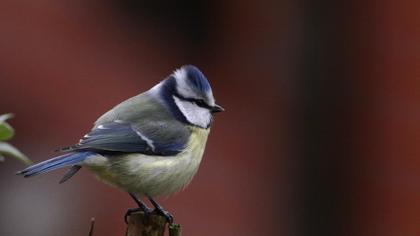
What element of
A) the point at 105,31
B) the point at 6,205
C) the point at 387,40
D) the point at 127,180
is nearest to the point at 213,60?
the point at 105,31

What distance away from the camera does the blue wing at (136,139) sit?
2.79m

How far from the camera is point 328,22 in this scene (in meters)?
5.79

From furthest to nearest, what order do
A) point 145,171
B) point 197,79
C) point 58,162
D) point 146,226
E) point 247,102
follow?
point 247,102 < point 197,79 < point 145,171 < point 58,162 < point 146,226

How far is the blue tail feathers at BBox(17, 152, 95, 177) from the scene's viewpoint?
2.50 meters

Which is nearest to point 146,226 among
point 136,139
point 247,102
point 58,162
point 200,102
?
point 58,162

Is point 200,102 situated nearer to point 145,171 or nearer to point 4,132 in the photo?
point 145,171

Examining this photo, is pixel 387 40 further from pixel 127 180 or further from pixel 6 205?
pixel 127 180

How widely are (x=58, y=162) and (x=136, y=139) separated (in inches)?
12.4

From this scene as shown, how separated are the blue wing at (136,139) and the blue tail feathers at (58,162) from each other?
37 mm

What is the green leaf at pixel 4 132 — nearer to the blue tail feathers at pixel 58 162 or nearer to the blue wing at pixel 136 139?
the blue tail feathers at pixel 58 162

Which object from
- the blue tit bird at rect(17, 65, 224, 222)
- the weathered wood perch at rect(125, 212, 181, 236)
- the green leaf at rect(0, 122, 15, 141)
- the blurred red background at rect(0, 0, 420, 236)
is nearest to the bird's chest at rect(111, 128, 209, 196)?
the blue tit bird at rect(17, 65, 224, 222)

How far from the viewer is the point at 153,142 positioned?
2.92m

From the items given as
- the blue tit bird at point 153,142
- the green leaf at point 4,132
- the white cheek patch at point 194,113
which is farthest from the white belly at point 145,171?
the green leaf at point 4,132

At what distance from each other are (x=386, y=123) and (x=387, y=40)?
1.57 feet
